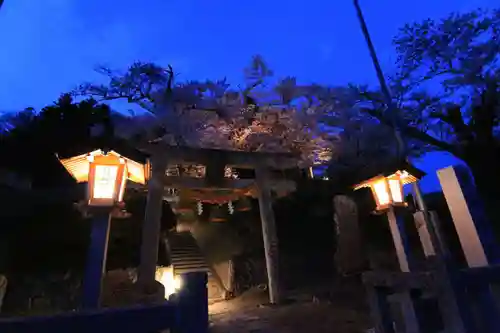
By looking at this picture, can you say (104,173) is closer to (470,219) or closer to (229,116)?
(470,219)

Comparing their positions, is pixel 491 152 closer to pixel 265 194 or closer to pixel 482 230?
pixel 265 194

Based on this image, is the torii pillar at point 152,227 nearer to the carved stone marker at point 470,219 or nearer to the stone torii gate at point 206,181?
the stone torii gate at point 206,181

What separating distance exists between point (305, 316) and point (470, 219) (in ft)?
14.7

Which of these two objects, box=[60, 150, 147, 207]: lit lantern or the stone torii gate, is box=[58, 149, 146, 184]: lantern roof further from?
the stone torii gate

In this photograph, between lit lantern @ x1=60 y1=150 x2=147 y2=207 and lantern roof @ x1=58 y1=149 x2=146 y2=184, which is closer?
lit lantern @ x1=60 y1=150 x2=147 y2=207

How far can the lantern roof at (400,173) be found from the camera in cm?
673

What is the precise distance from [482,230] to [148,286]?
659 centimetres

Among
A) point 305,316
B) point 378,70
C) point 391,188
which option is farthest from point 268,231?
point 378,70

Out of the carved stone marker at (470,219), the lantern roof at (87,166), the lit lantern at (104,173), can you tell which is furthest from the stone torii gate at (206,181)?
the carved stone marker at (470,219)

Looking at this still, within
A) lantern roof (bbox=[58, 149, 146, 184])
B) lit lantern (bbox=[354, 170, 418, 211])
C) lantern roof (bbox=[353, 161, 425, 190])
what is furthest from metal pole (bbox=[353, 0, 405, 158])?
lantern roof (bbox=[58, 149, 146, 184])

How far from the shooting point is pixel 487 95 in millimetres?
13641

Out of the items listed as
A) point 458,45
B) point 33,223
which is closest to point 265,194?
point 33,223

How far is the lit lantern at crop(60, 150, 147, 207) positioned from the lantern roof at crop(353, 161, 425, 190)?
4.98 meters

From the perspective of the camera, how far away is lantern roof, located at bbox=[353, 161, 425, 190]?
6.73 m
